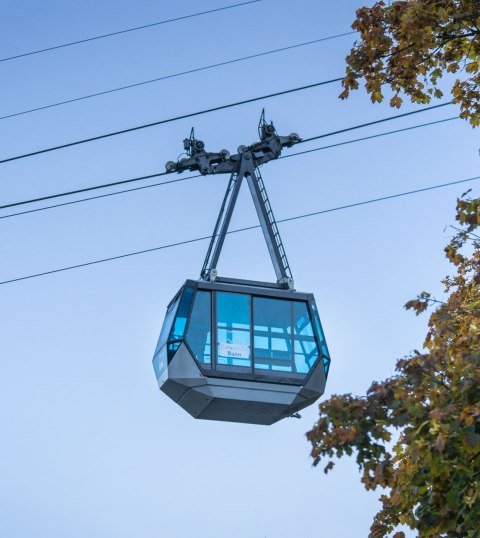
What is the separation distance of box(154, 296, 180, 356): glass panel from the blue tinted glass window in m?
0.17

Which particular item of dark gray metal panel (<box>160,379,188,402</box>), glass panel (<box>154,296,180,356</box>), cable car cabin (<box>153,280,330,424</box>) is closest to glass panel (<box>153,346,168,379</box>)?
cable car cabin (<box>153,280,330,424</box>)

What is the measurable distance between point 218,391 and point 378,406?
9.19 meters

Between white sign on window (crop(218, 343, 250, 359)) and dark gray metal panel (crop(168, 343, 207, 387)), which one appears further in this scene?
white sign on window (crop(218, 343, 250, 359))

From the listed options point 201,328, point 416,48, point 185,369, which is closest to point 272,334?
Answer: point 201,328

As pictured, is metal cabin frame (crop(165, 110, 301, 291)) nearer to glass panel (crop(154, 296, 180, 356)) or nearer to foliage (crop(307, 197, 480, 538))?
glass panel (crop(154, 296, 180, 356))

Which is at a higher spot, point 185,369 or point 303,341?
point 303,341

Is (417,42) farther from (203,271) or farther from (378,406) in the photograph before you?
(203,271)

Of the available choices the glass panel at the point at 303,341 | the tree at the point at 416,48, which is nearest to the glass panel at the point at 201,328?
the glass panel at the point at 303,341

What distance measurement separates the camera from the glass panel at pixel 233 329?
1844 centimetres

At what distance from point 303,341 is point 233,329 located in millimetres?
1389

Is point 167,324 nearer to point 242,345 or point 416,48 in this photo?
A: point 242,345

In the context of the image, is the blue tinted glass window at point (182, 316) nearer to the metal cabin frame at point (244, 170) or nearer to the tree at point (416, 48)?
the metal cabin frame at point (244, 170)

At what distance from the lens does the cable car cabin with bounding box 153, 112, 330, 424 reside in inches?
713

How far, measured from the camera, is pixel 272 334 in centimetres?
1898
